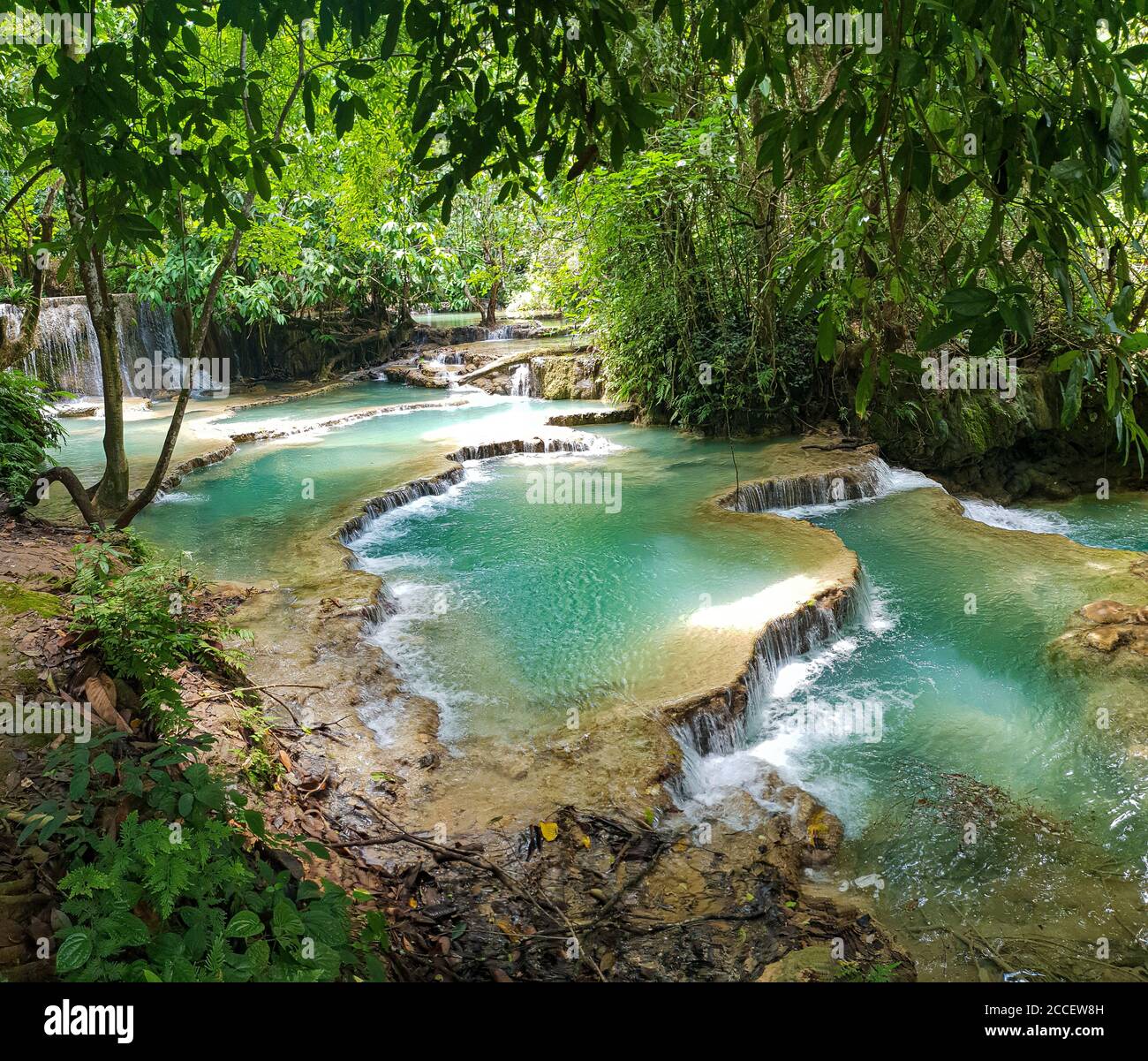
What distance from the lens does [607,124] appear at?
2373 millimetres

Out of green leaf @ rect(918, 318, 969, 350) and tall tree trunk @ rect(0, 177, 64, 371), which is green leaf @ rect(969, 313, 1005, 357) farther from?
tall tree trunk @ rect(0, 177, 64, 371)

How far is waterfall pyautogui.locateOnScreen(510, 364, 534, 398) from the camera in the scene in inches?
726

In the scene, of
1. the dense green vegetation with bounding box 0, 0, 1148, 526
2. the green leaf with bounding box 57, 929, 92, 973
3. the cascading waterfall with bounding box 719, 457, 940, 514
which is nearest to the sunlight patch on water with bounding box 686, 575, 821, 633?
the cascading waterfall with bounding box 719, 457, 940, 514

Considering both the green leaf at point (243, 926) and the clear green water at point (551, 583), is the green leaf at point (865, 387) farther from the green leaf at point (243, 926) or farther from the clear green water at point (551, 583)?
the clear green water at point (551, 583)

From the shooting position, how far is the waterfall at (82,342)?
17.2 meters

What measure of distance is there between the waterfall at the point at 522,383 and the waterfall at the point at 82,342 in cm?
786

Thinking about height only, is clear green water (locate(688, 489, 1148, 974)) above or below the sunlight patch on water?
below

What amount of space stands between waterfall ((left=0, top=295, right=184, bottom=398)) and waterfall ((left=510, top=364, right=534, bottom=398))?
7.86 m

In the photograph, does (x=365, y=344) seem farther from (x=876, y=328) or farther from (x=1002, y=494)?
(x=876, y=328)

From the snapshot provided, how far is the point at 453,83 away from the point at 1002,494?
12.1 meters

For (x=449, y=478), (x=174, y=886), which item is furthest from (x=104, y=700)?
(x=449, y=478)

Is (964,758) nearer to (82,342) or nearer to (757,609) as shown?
(757,609)

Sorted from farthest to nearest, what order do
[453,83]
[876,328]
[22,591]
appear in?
[22,591] → [453,83] → [876,328]
